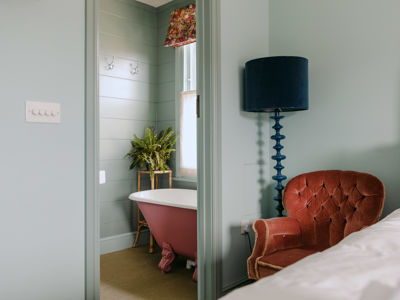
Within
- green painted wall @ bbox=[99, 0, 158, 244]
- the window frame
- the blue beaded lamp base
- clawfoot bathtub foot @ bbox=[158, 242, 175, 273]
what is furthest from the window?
the blue beaded lamp base

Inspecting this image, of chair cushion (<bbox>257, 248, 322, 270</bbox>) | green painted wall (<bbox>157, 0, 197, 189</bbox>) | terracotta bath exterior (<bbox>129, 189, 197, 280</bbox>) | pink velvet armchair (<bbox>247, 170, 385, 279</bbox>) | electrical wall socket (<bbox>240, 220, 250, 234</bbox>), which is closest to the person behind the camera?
chair cushion (<bbox>257, 248, 322, 270</bbox>)

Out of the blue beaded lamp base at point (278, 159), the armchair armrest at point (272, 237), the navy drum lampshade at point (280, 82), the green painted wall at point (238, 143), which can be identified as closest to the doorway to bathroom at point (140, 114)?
the green painted wall at point (238, 143)

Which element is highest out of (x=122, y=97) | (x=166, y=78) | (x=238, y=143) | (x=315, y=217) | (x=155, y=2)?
(x=155, y=2)

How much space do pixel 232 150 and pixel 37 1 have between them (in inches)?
58.2

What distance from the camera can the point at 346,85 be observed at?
2.39 metres

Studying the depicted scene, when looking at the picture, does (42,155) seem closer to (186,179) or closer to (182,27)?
(186,179)

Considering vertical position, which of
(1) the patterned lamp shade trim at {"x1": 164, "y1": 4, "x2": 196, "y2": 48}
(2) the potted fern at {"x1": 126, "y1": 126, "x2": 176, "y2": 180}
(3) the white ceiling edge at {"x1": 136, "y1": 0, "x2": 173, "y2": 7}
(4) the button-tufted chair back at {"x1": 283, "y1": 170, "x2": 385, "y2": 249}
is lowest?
(4) the button-tufted chair back at {"x1": 283, "y1": 170, "x2": 385, "y2": 249}

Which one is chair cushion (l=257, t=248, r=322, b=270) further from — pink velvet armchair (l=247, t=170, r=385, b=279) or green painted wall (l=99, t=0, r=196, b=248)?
green painted wall (l=99, t=0, r=196, b=248)

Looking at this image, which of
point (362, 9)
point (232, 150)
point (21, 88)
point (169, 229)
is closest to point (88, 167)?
point (21, 88)

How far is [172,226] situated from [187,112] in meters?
1.47

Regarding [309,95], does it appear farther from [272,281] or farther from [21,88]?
[272,281]

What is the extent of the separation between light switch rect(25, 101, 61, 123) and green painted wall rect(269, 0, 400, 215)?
178 cm

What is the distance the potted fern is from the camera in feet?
12.7

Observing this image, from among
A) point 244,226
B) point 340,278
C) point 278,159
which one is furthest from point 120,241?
point 340,278
